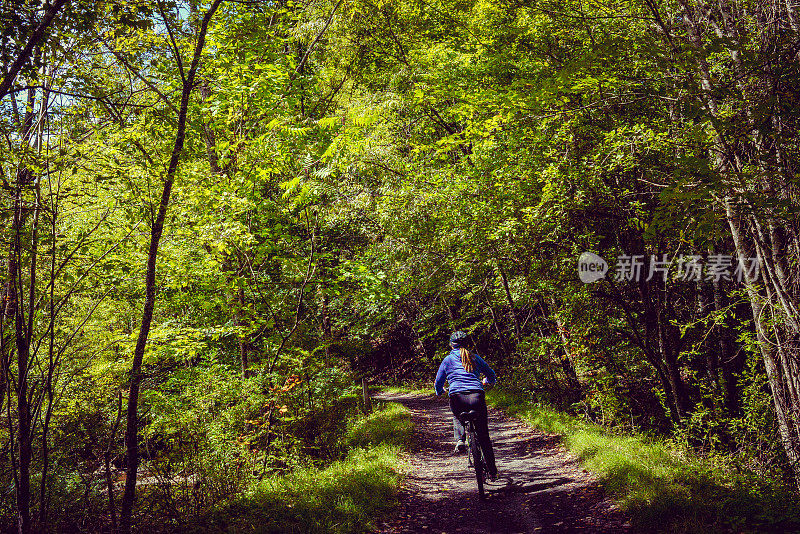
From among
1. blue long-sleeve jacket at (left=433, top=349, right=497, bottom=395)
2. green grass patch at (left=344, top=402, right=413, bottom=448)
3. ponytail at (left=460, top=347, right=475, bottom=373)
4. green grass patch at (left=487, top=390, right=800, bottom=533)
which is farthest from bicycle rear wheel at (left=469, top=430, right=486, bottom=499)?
green grass patch at (left=344, top=402, right=413, bottom=448)

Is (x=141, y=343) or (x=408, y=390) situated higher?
(x=141, y=343)

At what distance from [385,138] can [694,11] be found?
6.82 meters

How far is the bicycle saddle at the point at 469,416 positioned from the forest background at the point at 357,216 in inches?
116

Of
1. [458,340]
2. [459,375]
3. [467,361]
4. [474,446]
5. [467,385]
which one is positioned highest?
[458,340]

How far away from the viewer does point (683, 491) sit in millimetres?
4891

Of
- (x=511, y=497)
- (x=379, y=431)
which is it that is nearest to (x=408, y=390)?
(x=379, y=431)

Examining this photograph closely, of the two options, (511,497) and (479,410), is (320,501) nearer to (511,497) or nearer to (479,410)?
(479,410)

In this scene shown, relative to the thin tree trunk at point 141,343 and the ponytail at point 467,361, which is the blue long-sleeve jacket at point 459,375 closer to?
the ponytail at point 467,361

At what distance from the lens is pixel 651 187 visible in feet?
25.3

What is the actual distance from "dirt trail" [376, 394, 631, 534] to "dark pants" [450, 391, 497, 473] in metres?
0.56

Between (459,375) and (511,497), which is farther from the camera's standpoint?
(459,375)

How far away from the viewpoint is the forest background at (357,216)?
14.7 feet

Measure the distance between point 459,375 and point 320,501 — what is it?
230 centimetres

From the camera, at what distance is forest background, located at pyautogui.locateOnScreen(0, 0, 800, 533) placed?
14.7ft
